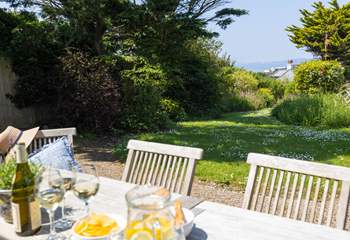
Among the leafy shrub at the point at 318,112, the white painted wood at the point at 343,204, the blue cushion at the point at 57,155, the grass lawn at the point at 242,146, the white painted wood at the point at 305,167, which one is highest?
the leafy shrub at the point at 318,112

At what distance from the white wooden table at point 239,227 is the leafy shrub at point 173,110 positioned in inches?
322

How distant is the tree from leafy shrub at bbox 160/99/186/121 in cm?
1078

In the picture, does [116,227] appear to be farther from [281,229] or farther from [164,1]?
[164,1]

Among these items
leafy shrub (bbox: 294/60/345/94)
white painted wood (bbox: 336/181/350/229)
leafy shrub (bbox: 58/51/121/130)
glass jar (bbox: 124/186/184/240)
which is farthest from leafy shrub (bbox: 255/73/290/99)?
glass jar (bbox: 124/186/184/240)

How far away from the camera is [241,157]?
5.07m

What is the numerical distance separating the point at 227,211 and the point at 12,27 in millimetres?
7623

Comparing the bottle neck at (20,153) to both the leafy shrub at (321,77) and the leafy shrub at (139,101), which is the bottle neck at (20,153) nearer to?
the leafy shrub at (139,101)

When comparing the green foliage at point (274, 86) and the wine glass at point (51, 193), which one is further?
the green foliage at point (274, 86)

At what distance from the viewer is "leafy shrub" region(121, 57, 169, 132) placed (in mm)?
7699

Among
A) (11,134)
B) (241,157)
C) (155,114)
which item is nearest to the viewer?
(11,134)

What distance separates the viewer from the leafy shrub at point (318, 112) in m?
8.27

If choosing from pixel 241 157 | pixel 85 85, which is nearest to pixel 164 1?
pixel 85 85

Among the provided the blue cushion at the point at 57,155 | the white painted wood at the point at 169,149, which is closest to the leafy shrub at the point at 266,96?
the blue cushion at the point at 57,155

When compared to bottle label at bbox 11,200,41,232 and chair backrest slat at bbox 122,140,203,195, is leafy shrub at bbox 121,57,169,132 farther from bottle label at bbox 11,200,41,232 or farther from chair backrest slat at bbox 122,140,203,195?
bottle label at bbox 11,200,41,232
